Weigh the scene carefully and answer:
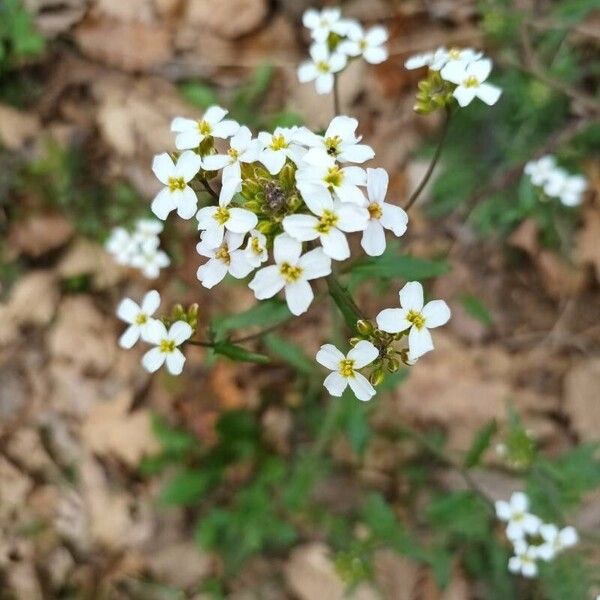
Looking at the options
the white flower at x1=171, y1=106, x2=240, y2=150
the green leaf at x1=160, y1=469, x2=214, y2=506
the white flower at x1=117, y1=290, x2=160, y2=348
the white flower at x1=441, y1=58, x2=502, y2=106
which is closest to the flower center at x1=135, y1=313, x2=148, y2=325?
the white flower at x1=117, y1=290, x2=160, y2=348

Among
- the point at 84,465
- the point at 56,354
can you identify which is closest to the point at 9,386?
the point at 56,354

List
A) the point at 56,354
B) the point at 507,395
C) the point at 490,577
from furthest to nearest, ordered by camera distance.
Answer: the point at 56,354, the point at 507,395, the point at 490,577

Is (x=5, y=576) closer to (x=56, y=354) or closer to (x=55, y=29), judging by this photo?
(x=56, y=354)

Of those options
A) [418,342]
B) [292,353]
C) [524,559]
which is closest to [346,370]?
[418,342]

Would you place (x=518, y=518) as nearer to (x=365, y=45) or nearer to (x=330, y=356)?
(x=330, y=356)

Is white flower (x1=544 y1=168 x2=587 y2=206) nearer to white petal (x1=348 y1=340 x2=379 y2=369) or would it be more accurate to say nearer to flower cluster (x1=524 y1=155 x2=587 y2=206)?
flower cluster (x1=524 y1=155 x2=587 y2=206)

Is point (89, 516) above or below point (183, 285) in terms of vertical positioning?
below
